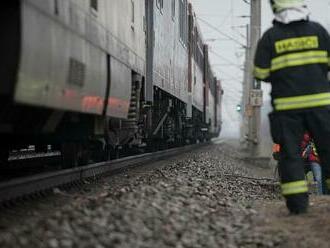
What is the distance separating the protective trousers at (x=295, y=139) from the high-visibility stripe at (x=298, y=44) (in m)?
0.62

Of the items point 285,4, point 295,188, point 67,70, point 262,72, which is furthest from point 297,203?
point 67,70

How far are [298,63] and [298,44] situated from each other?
19 centimetres

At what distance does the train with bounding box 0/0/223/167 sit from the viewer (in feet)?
14.5

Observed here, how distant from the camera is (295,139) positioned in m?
6.17

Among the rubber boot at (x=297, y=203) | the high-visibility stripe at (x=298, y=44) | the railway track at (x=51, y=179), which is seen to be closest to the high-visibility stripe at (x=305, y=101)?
the high-visibility stripe at (x=298, y=44)

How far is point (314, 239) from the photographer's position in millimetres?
5133

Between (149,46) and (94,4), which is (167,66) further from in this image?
(94,4)

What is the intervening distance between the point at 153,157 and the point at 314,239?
32.6 ft

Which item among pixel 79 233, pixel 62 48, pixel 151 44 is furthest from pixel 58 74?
pixel 151 44

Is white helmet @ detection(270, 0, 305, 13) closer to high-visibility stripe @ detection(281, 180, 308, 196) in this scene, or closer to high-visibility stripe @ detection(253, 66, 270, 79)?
high-visibility stripe @ detection(253, 66, 270, 79)

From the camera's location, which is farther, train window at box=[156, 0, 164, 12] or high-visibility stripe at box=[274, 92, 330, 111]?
train window at box=[156, 0, 164, 12]

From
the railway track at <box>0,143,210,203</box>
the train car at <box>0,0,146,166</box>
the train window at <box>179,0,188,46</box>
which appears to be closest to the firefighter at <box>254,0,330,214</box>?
the train car at <box>0,0,146,166</box>

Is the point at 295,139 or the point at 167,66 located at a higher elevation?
the point at 167,66

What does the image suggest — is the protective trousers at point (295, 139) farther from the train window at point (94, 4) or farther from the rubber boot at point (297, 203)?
the train window at point (94, 4)
